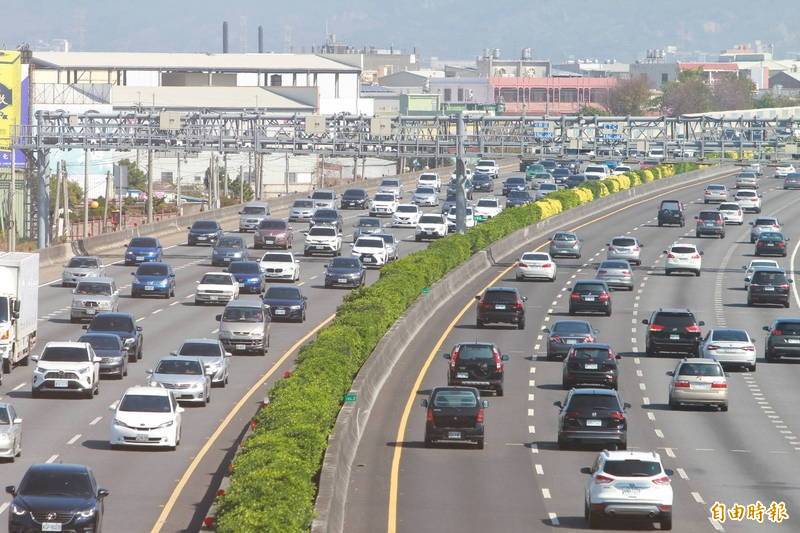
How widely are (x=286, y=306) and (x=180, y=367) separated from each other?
18.4 m

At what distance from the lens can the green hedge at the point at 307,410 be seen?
82.6ft

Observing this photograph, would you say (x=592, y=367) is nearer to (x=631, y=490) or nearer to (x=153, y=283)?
(x=631, y=490)

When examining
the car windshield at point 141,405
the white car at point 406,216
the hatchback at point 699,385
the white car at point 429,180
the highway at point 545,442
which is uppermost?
the white car at point 429,180

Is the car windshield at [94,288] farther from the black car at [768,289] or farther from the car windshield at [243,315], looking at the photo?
the black car at [768,289]

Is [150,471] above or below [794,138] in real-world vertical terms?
below

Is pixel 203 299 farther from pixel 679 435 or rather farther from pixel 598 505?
pixel 598 505

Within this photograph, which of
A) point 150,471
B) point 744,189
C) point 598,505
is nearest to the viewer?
point 598,505

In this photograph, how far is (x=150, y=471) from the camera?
118 ft

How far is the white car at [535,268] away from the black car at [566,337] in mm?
23893

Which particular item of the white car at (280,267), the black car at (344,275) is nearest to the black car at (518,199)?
the white car at (280,267)

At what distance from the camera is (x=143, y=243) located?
84.7m

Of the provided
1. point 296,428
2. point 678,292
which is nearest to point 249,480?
point 296,428

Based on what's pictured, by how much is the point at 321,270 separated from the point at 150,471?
48290 millimetres

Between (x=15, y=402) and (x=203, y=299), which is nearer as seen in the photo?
(x=15, y=402)
